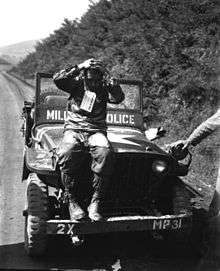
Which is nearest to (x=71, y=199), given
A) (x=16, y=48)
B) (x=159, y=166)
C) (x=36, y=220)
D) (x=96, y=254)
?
(x=36, y=220)

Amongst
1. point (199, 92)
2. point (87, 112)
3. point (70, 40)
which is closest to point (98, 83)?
point (87, 112)

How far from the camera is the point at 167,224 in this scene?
4.20 m

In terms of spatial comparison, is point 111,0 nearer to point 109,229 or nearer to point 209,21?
point 209,21

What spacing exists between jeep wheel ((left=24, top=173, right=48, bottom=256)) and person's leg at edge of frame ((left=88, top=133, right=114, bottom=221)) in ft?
1.36

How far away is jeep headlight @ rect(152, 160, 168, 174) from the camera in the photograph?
14.2 feet

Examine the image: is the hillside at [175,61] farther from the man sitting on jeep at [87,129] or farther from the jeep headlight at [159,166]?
the man sitting on jeep at [87,129]

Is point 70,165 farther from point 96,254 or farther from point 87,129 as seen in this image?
point 96,254

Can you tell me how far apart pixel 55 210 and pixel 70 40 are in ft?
49.6

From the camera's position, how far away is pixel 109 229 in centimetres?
404

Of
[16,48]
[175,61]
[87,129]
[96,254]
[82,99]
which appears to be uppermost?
[16,48]

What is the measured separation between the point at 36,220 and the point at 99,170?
0.67m

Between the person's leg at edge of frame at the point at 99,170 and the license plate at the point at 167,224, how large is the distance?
0.49 metres

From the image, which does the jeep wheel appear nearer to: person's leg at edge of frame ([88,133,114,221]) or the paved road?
the paved road

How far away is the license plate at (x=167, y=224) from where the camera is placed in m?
4.16
